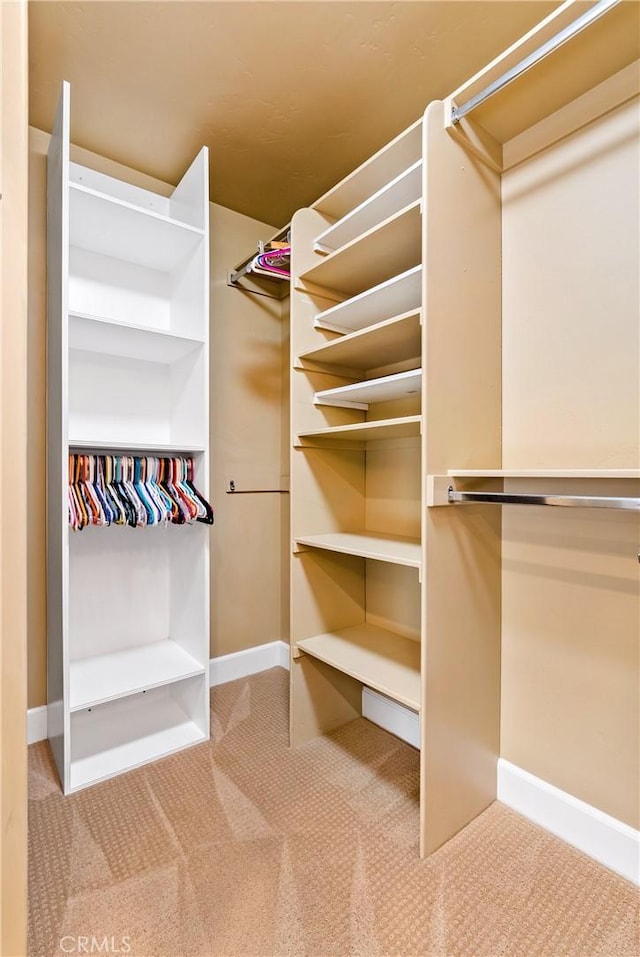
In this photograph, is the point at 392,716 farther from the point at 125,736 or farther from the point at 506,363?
the point at 506,363

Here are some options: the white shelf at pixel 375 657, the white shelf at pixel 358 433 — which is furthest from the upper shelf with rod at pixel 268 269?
the white shelf at pixel 375 657

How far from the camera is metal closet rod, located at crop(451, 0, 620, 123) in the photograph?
3.24 feet

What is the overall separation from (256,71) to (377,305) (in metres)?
0.90

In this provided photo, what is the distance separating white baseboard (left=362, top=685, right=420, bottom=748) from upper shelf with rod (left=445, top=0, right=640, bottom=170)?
2081 mm

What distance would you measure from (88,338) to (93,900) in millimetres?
1826

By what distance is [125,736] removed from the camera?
1.87m

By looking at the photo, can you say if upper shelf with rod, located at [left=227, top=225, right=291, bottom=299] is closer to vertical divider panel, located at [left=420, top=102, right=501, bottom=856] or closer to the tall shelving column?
A: the tall shelving column

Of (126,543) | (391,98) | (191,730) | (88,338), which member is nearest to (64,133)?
(88,338)

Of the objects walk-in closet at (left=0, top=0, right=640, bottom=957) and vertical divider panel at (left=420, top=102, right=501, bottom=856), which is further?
vertical divider panel at (left=420, top=102, right=501, bottom=856)

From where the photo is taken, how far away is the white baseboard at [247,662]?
237 centimetres

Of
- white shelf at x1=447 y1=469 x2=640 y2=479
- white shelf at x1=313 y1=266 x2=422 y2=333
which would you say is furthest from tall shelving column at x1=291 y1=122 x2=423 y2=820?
white shelf at x1=447 y1=469 x2=640 y2=479

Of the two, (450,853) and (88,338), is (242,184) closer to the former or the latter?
(88,338)

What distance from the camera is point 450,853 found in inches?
52.7

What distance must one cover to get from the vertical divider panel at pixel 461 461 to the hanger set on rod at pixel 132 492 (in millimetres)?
980
